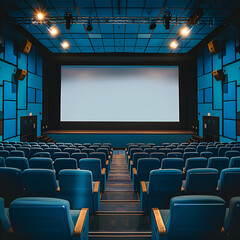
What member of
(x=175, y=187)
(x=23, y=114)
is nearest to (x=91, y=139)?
(x=23, y=114)

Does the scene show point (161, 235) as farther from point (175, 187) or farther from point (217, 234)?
point (175, 187)

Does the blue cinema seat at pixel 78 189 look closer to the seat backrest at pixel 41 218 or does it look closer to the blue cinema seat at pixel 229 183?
the seat backrest at pixel 41 218

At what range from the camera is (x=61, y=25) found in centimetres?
938

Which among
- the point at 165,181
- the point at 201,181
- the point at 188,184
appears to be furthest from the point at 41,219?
the point at 201,181

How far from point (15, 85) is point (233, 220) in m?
10.9

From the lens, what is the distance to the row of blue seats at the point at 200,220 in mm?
1637

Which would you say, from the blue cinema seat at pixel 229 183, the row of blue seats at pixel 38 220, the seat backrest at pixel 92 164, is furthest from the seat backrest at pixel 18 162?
the blue cinema seat at pixel 229 183

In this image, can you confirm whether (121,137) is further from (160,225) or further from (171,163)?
(160,225)

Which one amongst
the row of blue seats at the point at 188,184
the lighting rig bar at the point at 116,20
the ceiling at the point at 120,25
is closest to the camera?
the row of blue seats at the point at 188,184

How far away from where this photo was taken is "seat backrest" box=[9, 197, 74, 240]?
1.53 metres

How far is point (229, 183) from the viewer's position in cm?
285

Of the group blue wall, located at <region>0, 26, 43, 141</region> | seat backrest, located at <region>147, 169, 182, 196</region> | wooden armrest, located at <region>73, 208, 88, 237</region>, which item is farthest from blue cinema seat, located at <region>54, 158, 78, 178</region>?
blue wall, located at <region>0, 26, 43, 141</region>

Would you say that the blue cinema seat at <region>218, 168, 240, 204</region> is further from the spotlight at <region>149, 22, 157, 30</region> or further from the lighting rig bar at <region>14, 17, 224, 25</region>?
the spotlight at <region>149, 22, 157, 30</region>

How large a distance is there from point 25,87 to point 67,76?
359 cm
